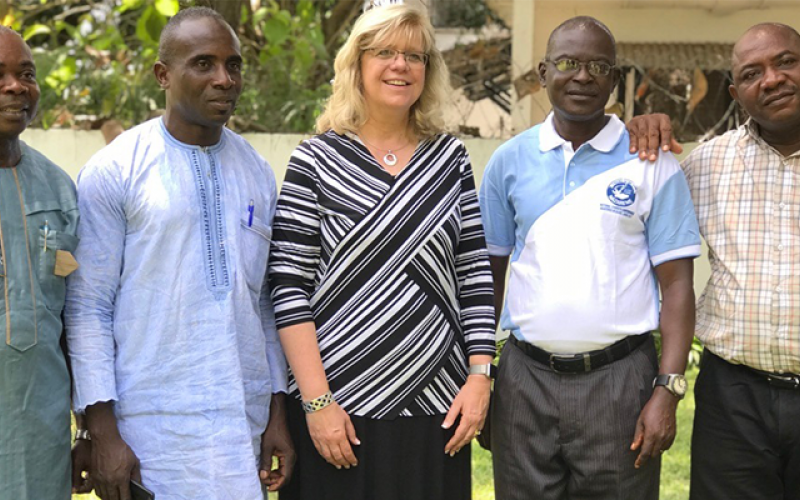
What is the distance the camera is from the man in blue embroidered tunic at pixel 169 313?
2.97 meters

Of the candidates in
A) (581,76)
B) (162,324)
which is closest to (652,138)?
(581,76)

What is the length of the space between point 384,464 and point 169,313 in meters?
0.81

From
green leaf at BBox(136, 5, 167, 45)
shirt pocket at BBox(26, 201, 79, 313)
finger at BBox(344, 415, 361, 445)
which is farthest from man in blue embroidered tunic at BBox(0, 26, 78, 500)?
green leaf at BBox(136, 5, 167, 45)

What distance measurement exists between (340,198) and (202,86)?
0.53m

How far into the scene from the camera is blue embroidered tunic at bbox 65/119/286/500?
297 cm

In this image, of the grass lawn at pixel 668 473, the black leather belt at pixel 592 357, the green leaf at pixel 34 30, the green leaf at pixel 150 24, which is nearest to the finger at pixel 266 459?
the black leather belt at pixel 592 357

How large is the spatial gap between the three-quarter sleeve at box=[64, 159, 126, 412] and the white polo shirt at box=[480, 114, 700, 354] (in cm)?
133

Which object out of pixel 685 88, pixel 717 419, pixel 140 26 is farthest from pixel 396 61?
pixel 685 88

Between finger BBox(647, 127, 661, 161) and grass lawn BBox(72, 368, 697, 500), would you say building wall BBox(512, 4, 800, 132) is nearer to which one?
grass lawn BBox(72, 368, 697, 500)

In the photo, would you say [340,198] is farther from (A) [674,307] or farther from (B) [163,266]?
(A) [674,307]

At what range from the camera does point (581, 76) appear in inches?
133

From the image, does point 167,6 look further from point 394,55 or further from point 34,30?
point 394,55

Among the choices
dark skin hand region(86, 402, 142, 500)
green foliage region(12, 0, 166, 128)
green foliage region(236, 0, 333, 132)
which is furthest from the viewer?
green foliage region(12, 0, 166, 128)

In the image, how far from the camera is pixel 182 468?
2986mm
